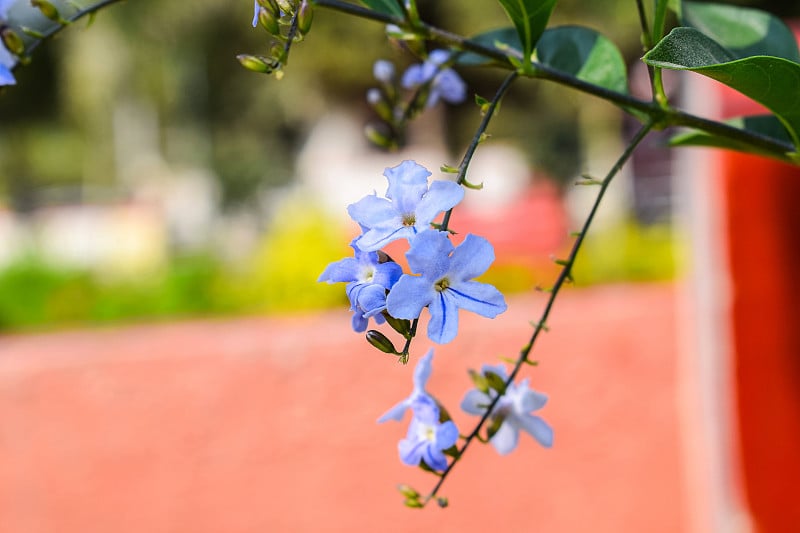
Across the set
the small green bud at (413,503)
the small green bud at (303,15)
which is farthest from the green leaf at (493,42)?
the small green bud at (413,503)

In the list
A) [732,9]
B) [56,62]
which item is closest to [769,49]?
[732,9]

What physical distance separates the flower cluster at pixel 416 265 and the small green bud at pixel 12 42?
0.68 feet

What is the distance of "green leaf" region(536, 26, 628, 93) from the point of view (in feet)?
1.61

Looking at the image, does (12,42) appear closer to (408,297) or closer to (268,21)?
(268,21)

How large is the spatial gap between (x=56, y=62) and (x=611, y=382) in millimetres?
14665

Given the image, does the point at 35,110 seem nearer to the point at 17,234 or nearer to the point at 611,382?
the point at 17,234

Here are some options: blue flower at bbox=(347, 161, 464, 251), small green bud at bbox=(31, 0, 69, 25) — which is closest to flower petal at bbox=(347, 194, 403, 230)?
blue flower at bbox=(347, 161, 464, 251)

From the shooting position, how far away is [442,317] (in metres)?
0.33

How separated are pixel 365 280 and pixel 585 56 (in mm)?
224

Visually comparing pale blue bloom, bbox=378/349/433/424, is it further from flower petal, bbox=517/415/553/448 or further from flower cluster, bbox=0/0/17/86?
flower cluster, bbox=0/0/17/86

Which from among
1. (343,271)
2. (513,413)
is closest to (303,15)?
(343,271)

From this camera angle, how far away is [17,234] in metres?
7.85

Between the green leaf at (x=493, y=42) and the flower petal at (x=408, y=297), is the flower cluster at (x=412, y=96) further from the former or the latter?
the flower petal at (x=408, y=297)

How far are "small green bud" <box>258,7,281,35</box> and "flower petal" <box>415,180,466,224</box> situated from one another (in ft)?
0.36
